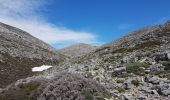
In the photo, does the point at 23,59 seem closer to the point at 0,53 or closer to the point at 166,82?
the point at 0,53

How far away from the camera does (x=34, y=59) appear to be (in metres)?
95.0

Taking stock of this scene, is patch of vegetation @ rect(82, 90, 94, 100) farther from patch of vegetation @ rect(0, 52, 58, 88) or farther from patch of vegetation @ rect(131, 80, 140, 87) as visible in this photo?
patch of vegetation @ rect(0, 52, 58, 88)

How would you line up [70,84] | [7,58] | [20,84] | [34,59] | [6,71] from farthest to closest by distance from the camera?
[34,59], [7,58], [6,71], [20,84], [70,84]

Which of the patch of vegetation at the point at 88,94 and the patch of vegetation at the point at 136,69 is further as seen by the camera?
the patch of vegetation at the point at 136,69

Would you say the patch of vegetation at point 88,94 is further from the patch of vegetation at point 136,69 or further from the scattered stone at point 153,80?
the patch of vegetation at point 136,69

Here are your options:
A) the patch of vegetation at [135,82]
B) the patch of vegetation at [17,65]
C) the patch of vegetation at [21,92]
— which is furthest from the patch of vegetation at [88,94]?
the patch of vegetation at [17,65]

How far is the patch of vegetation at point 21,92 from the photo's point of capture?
68.3ft

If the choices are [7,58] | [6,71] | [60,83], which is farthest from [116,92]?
[7,58]

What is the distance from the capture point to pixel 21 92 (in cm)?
2162

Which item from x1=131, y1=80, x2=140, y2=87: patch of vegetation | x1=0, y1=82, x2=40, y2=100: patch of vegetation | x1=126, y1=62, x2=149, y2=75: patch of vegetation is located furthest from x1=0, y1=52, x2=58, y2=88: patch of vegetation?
x1=131, y1=80, x2=140, y2=87: patch of vegetation

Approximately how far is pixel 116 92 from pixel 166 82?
11.1 feet

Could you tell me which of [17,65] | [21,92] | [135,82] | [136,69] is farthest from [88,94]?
[17,65]

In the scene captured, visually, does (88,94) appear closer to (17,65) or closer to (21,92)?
(21,92)

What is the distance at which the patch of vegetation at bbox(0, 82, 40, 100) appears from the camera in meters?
20.8
